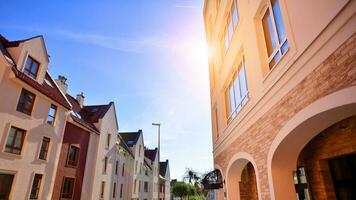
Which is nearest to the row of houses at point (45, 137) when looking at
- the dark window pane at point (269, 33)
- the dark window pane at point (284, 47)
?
the dark window pane at point (269, 33)

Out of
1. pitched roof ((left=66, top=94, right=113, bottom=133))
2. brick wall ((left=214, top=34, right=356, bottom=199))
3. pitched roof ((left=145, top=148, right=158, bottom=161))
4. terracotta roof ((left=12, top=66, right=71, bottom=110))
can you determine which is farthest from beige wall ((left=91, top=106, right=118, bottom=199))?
pitched roof ((left=145, top=148, right=158, bottom=161))

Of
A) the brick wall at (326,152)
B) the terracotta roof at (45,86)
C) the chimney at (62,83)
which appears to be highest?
the chimney at (62,83)

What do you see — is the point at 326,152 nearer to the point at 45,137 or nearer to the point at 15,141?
the point at 15,141

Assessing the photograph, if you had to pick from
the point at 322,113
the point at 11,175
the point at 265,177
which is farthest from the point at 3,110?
the point at 322,113

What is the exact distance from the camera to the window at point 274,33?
5301 millimetres

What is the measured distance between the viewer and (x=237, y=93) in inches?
353

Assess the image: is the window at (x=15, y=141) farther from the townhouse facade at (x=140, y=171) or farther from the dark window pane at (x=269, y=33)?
the townhouse facade at (x=140, y=171)

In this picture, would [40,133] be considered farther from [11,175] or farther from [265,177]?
[265,177]

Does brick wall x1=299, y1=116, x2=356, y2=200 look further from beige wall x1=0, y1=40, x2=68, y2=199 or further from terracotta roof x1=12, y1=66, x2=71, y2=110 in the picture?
terracotta roof x1=12, y1=66, x2=71, y2=110

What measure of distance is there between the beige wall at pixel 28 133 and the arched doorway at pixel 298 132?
1369cm

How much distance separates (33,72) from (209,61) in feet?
39.3

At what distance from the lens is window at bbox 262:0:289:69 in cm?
530

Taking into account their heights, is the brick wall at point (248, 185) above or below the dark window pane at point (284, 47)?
below

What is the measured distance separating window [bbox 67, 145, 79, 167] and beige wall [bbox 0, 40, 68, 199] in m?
2.38
